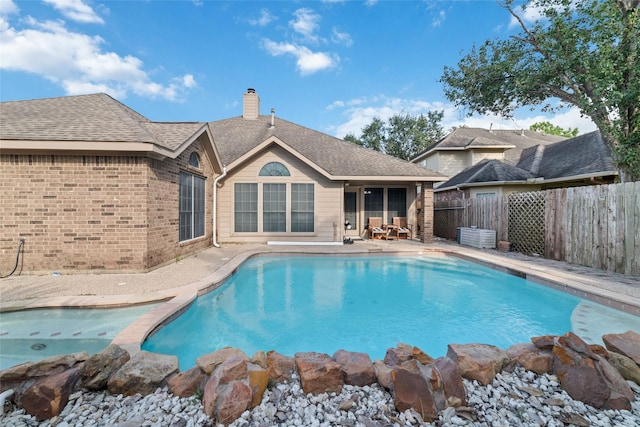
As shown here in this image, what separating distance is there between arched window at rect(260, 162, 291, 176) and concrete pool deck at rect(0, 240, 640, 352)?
14.7 ft

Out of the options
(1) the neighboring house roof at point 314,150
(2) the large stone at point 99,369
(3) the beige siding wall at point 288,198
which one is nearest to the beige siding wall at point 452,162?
(1) the neighboring house roof at point 314,150

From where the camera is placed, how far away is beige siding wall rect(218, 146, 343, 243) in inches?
455

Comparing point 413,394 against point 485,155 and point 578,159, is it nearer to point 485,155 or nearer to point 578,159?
point 578,159

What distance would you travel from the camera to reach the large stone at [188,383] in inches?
88.6

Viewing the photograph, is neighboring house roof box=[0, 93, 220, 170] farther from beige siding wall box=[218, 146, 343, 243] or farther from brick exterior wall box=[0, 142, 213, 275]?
beige siding wall box=[218, 146, 343, 243]

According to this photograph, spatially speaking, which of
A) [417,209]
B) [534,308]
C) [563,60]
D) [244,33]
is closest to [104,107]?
[244,33]

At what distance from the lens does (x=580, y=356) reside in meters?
2.45

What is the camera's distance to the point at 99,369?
233cm

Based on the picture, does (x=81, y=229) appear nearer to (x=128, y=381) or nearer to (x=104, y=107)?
(x=104, y=107)

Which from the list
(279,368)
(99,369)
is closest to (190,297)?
(99,369)

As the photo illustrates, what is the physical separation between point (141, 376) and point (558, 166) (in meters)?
17.7

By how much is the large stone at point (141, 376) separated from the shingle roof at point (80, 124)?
527cm

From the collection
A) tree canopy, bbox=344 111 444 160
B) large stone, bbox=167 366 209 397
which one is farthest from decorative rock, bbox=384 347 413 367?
tree canopy, bbox=344 111 444 160

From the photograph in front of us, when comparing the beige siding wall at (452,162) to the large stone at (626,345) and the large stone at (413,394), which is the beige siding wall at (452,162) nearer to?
the large stone at (626,345)
